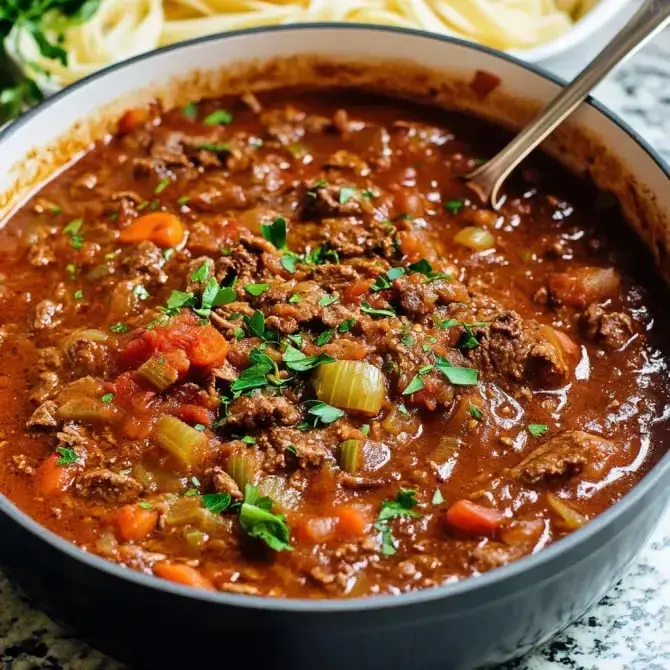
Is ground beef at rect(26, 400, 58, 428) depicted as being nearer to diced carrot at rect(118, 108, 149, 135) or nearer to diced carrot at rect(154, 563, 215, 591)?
diced carrot at rect(154, 563, 215, 591)

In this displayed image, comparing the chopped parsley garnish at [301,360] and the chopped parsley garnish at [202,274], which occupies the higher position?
the chopped parsley garnish at [202,274]

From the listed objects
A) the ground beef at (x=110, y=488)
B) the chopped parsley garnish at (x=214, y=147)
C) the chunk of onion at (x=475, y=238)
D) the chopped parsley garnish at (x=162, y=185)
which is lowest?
the ground beef at (x=110, y=488)

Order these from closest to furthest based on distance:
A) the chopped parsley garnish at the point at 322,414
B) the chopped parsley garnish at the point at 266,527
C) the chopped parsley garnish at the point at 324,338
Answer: the chopped parsley garnish at the point at 266,527
the chopped parsley garnish at the point at 322,414
the chopped parsley garnish at the point at 324,338

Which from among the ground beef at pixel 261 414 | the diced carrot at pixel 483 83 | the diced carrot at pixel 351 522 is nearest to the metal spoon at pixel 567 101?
the diced carrot at pixel 483 83

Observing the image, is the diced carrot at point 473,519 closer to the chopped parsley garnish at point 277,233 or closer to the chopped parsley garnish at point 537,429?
the chopped parsley garnish at point 537,429

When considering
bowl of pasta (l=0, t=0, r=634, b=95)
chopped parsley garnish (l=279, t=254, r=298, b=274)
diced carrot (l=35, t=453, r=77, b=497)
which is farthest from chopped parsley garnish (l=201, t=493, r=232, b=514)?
bowl of pasta (l=0, t=0, r=634, b=95)

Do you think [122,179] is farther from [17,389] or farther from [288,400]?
[288,400]

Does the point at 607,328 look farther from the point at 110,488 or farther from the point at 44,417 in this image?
the point at 44,417

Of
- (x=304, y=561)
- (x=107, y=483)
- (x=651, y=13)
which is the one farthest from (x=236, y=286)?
(x=651, y=13)
